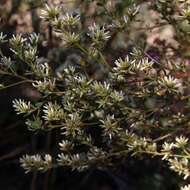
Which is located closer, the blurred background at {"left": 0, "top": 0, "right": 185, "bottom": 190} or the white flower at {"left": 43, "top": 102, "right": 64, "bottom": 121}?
the white flower at {"left": 43, "top": 102, "right": 64, "bottom": 121}

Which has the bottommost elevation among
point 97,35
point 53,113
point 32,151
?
point 32,151

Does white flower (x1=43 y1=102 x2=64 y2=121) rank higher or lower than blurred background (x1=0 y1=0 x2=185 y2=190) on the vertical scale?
higher

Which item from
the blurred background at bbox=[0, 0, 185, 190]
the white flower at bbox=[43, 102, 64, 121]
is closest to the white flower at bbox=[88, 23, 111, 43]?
the white flower at bbox=[43, 102, 64, 121]

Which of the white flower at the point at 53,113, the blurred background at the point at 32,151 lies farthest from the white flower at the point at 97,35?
the blurred background at the point at 32,151

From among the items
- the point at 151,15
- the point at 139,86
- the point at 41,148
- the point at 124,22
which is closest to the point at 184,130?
the point at 139,86

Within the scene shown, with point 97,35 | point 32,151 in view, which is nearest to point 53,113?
point 97,35

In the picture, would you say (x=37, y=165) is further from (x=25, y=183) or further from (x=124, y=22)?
(x=25, y=183)

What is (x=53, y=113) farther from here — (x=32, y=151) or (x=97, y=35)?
(x=32, y=151)

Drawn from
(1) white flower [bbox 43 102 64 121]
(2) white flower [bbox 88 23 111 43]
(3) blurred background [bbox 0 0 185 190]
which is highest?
(2) white flower [bbox 88 23 111 43]

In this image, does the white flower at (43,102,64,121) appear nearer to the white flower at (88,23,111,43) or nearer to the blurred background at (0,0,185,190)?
the white flower at (88,23,111,43)

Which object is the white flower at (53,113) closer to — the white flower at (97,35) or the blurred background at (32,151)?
the white flower at (97,35)

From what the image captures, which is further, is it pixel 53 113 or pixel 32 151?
pixel 32 151
